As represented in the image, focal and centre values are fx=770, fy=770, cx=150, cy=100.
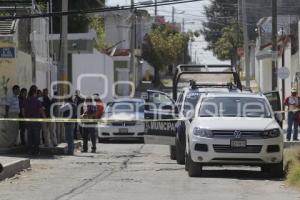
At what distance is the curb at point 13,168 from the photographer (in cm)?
1497

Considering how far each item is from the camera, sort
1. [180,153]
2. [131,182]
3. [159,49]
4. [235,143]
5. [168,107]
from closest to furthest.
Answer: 1. [131,182]
2. [235,143]
3. [180,153]
4. [168,107]
5. [159,49]

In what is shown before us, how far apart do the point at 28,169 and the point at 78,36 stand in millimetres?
22061

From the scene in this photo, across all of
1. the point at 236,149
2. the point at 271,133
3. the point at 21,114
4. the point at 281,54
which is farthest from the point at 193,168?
the point at 281,54

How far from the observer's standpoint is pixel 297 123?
986 inches

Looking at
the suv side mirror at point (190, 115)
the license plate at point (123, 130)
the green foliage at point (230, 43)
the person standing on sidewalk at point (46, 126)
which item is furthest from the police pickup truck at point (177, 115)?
the green foliage at point (230, 43)

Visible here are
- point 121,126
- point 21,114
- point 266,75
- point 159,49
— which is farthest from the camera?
point 159,49

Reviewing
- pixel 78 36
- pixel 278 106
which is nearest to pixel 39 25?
pixel 78 36

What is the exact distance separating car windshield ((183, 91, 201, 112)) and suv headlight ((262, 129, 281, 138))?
126 inches

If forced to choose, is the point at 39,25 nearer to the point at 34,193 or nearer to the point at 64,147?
the point at 64,147

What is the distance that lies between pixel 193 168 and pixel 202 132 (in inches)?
30.9

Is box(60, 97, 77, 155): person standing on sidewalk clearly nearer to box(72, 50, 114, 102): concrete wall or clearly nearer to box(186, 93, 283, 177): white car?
box(186, 93, 283, 177): white car

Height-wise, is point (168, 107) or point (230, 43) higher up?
point (230, 43)

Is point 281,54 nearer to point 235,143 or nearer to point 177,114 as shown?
point 177,114

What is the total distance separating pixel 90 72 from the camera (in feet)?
170
